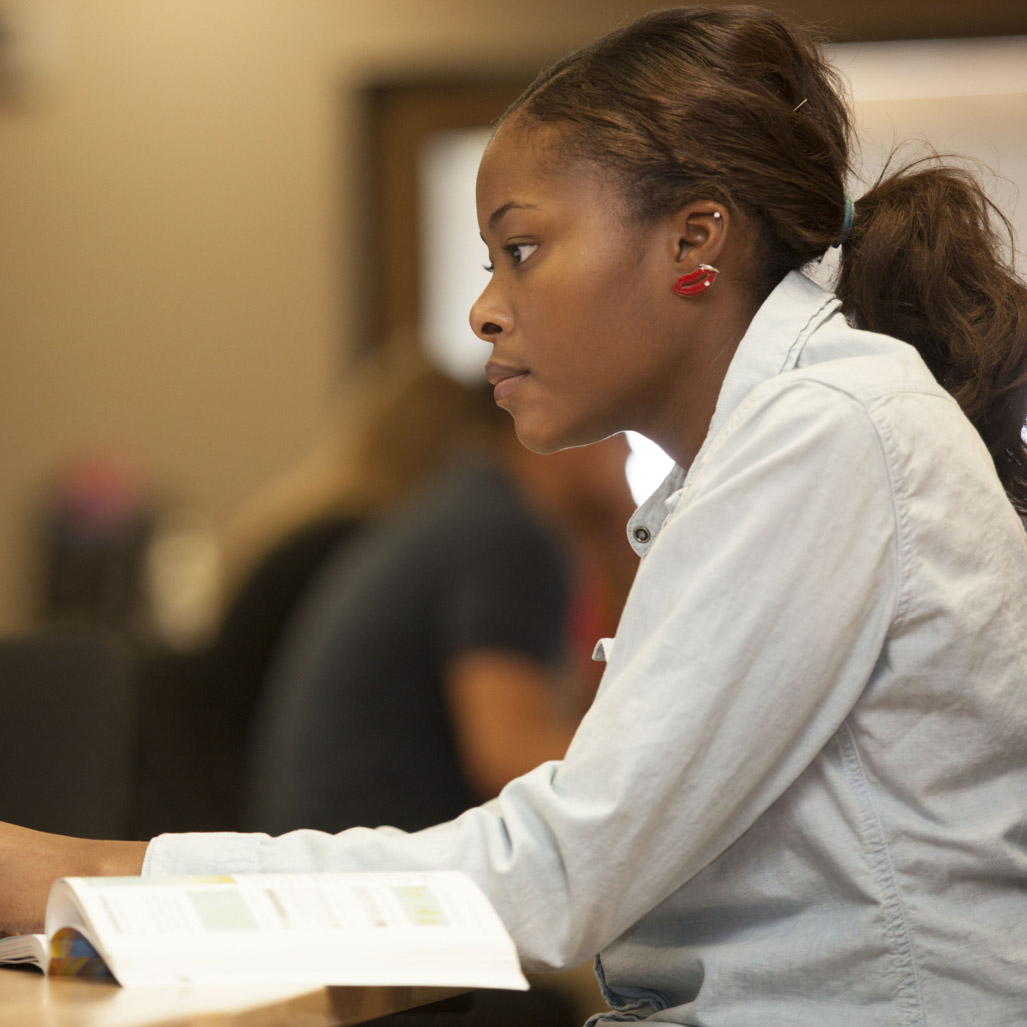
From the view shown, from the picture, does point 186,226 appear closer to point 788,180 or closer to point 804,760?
point 788,180

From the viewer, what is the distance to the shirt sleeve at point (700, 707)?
2.68 ft

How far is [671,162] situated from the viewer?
3.40ft

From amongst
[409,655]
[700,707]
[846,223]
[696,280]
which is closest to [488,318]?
[696,280]

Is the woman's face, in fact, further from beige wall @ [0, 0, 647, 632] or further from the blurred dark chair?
beige wall @ [0, 0, 647, 632]

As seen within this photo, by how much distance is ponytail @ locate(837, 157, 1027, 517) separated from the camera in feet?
3.51

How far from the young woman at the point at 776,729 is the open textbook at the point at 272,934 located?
0.07 m

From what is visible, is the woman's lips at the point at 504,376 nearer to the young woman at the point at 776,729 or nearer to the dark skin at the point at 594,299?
the dark skin at the point at 594,299

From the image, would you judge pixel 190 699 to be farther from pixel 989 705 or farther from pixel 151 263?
pixel 151 263

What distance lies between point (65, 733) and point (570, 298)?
63 centimetres

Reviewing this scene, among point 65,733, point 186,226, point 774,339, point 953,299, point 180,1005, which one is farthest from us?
point 186,226

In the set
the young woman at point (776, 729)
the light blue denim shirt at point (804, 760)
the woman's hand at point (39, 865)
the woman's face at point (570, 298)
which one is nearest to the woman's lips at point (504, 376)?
the woman's face at point (570, 298)

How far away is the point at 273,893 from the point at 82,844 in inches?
7.0

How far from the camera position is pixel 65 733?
1.31 metres

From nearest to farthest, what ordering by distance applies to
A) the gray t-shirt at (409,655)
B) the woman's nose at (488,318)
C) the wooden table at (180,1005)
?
the wooden table at (180,1005)
the woman's nose at (488,318)
the gray t-shirt at (409,655)
